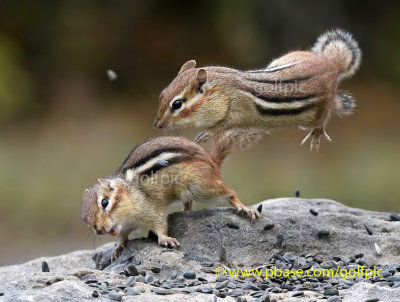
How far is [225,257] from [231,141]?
3.75 feet

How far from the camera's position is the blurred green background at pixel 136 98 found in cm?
1496

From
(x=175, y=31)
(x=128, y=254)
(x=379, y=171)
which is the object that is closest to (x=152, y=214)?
(x=128, y=254)

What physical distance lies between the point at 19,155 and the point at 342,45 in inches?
384

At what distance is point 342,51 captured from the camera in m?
8.29

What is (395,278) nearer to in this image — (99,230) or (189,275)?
(189,275)

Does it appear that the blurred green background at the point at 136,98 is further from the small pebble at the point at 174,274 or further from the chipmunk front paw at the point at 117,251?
the small pebble at the point at 174,274

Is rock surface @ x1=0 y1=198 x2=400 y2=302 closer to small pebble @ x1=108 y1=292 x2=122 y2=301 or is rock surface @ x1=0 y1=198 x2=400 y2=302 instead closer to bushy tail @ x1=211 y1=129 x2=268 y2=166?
small pebble @ x1=108 y1=292 x2=122 y2=301

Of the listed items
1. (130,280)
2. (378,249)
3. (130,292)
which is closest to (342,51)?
(378,249)

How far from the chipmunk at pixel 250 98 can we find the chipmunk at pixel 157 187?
0.30m

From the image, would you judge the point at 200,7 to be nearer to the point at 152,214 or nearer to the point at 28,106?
the point at 28,106

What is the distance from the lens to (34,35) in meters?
19.1

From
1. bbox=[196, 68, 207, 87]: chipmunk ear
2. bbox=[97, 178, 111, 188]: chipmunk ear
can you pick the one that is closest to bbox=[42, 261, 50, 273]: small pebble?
bbox=[97, 178, 111, 188]: chipmunk ear

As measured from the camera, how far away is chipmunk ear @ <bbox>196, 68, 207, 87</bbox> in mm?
7267

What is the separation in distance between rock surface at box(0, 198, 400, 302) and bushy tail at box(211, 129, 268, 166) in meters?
0.50
